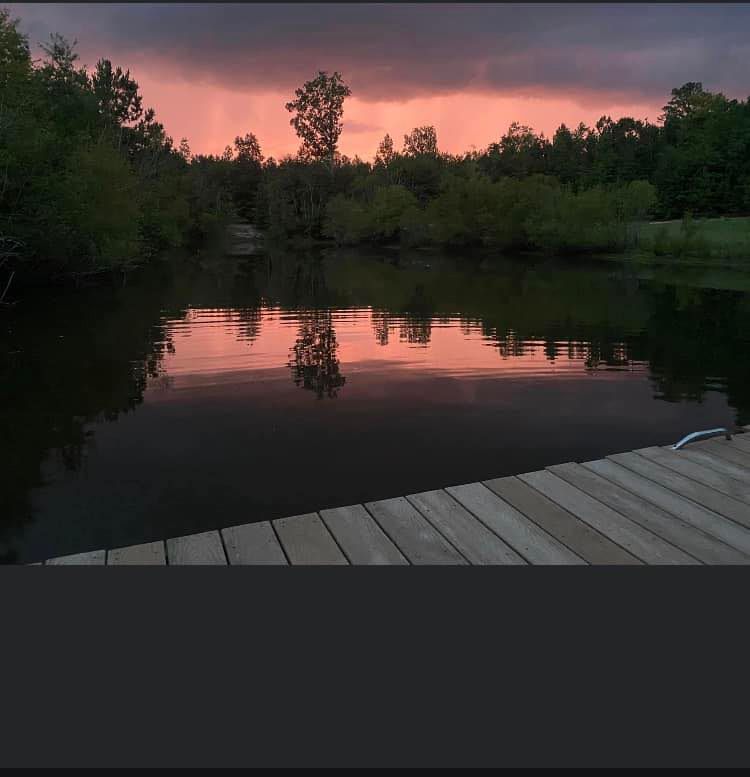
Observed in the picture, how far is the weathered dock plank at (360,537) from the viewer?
355 centimetres

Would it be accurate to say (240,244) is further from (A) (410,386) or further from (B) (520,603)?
(B) (520,603)

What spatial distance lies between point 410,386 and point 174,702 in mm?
8432

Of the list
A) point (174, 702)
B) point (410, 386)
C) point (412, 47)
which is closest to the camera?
point (174, 702)

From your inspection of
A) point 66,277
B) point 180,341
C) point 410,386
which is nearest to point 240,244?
point 66,277

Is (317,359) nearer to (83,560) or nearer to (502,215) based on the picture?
(83,560)

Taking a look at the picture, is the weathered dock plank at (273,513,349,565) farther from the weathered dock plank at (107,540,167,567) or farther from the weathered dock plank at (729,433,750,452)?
the weathered dock plank at (729,433,750,452)

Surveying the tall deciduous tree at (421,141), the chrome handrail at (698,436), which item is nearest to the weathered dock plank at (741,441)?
the chrome handrail at (698,436)

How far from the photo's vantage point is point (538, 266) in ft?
131

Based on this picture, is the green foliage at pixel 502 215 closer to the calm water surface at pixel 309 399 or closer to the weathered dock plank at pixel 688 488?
the calm water surface at pixel 309 399

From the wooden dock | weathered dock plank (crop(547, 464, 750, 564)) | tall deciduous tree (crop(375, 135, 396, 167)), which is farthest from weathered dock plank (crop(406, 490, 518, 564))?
tall deciduous tree (crop(375, 135, 396, 167))

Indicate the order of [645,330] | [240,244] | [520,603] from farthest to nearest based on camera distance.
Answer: [240,244] → [645,330] → [520,603]

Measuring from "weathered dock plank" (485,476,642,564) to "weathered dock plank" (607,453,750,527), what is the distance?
949mm

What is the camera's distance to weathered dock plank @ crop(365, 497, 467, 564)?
3.56 metres

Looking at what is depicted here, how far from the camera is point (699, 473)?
4773 mm
